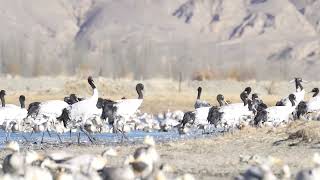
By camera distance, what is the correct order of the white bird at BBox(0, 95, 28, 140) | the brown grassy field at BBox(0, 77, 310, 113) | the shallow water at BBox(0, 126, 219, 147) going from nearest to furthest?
the shallow water at BBox(0, 126, 219, 147)
the white bird at BBox(0, 95, 28, 140)
the brown grassy field at BBox(0, 77, 310, 113)

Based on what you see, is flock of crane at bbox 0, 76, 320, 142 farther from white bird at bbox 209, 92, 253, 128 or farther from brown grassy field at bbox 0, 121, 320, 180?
brown grassy field at bbox 0, 121, 320, 180

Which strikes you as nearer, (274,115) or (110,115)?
(110,115)

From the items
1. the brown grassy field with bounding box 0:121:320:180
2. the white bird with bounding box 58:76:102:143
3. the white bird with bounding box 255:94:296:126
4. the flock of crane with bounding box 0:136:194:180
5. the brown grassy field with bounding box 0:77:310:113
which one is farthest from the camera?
the brown grassy field with bounding box 0:77:310:113

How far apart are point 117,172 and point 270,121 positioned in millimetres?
14576

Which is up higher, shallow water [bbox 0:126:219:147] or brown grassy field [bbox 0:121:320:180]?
shallow water [bbox 0:126:219:147]

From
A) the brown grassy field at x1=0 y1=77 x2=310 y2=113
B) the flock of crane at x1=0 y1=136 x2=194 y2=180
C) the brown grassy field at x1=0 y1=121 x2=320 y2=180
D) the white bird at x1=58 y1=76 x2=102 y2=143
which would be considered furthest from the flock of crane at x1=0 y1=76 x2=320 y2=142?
the brown grassy field at x1=0 y1=77 x2=310 y2=113

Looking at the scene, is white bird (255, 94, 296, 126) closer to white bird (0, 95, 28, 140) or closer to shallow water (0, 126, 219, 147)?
shallow water (0, 126, 219, 147)

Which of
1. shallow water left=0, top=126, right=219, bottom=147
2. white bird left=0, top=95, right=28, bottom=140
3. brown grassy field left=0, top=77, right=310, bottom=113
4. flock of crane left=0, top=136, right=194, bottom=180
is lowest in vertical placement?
flock of crane left=0, top=136, right=194, bottom=180

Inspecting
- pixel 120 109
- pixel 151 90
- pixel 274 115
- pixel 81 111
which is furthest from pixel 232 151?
pixel 151 90

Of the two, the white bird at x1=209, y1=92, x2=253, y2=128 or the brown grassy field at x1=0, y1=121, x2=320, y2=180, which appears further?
the white bird at x1=209, y1=92, x2=253, y2=128

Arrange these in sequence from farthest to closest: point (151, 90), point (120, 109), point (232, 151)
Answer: point (151, 90) < point (120, 109) < point (232, 151)

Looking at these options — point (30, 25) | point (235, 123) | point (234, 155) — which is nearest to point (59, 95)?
point (235, 123)

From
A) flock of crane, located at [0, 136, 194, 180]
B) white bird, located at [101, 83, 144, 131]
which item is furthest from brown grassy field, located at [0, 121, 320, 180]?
white bird, located at [101, 83, 144, 131]

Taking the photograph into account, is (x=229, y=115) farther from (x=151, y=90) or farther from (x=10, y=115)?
(x=151, y=90)
